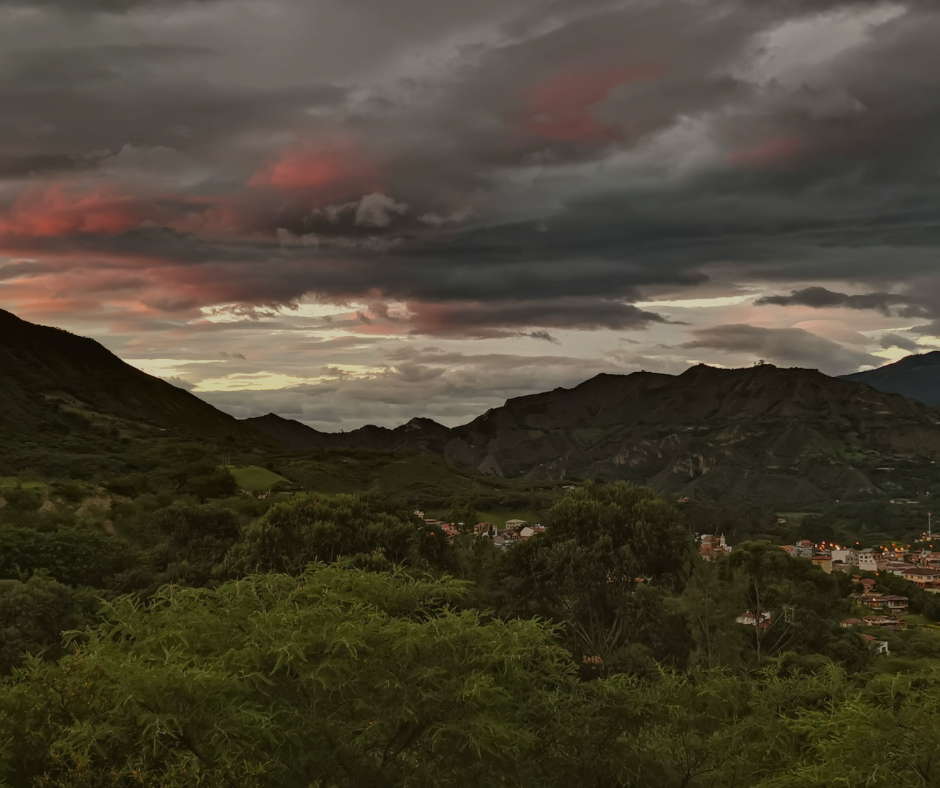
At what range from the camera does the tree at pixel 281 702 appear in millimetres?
14844

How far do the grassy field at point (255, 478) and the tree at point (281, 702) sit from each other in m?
127

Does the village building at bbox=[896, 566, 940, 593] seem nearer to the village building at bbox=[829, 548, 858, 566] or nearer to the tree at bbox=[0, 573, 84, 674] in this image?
the village building at bbox=[829, 548, 858, 566]

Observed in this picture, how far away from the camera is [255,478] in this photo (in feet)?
524

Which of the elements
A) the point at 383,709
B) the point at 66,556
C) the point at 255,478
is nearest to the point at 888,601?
the point at 255,478

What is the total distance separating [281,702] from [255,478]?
5787 inches

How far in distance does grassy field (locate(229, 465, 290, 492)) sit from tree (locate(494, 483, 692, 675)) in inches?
3674

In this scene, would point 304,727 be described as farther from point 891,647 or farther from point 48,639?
point 891,647

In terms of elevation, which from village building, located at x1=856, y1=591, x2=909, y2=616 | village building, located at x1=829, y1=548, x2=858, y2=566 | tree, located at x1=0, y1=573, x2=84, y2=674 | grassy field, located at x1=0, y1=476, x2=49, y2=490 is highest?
grassy field, located at x1=0, y1=476, x2=49, y2=490

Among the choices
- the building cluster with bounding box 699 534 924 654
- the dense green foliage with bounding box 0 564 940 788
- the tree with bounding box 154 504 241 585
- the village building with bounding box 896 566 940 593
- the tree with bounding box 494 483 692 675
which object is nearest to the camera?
the dense green foliage with bounding box 0 564 940 788

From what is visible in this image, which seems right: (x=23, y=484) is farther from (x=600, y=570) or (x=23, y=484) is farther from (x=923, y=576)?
(x=923, y=576)

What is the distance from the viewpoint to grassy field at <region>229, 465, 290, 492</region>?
15001cm

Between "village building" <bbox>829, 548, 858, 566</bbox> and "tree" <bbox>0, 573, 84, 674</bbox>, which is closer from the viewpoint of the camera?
"tree" <bbox>0, 573, 84, 674</bbox>

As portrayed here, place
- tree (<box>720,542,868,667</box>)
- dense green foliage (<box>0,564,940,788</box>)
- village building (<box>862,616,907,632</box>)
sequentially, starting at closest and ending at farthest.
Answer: dense green foliage (<box>0,564,940,788</box>), tree (<box>720,542,868,667</box>), village building (<box>862,616,907,632</box>)

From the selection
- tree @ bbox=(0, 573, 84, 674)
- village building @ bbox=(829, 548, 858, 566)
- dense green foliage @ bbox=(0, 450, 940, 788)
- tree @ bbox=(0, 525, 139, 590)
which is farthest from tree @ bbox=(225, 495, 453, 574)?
village building @ bbox=(829, 548, 858, 566)
